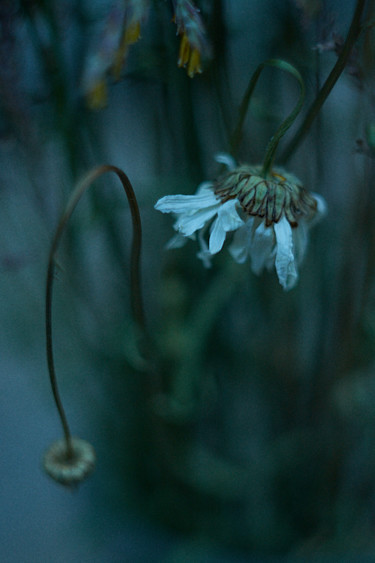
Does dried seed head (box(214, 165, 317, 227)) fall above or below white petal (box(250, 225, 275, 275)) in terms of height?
above

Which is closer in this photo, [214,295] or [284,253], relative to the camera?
[284,253]

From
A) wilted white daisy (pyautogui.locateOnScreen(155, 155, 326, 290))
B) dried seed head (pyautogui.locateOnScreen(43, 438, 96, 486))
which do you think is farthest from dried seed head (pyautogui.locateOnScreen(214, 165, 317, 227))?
dried seed head (pyautogui.locateOnScreen(43, 438, 96, 486))

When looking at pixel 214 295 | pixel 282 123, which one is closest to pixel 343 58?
pixel 282 123

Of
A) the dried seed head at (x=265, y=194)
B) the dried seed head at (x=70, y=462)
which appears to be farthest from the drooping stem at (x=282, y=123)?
the dried seed head at (x=70, y=462)

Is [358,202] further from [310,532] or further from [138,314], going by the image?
[310,532]

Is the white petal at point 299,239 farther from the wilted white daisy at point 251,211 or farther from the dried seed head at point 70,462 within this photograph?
the dried seed head at point 70,462

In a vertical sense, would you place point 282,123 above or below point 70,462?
above

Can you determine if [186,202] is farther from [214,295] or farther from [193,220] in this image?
[214,295]

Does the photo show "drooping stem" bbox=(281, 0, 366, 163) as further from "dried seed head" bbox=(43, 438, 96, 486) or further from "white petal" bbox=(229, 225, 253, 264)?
"dried seed head" bbox=(43, 438, 96, 486)
